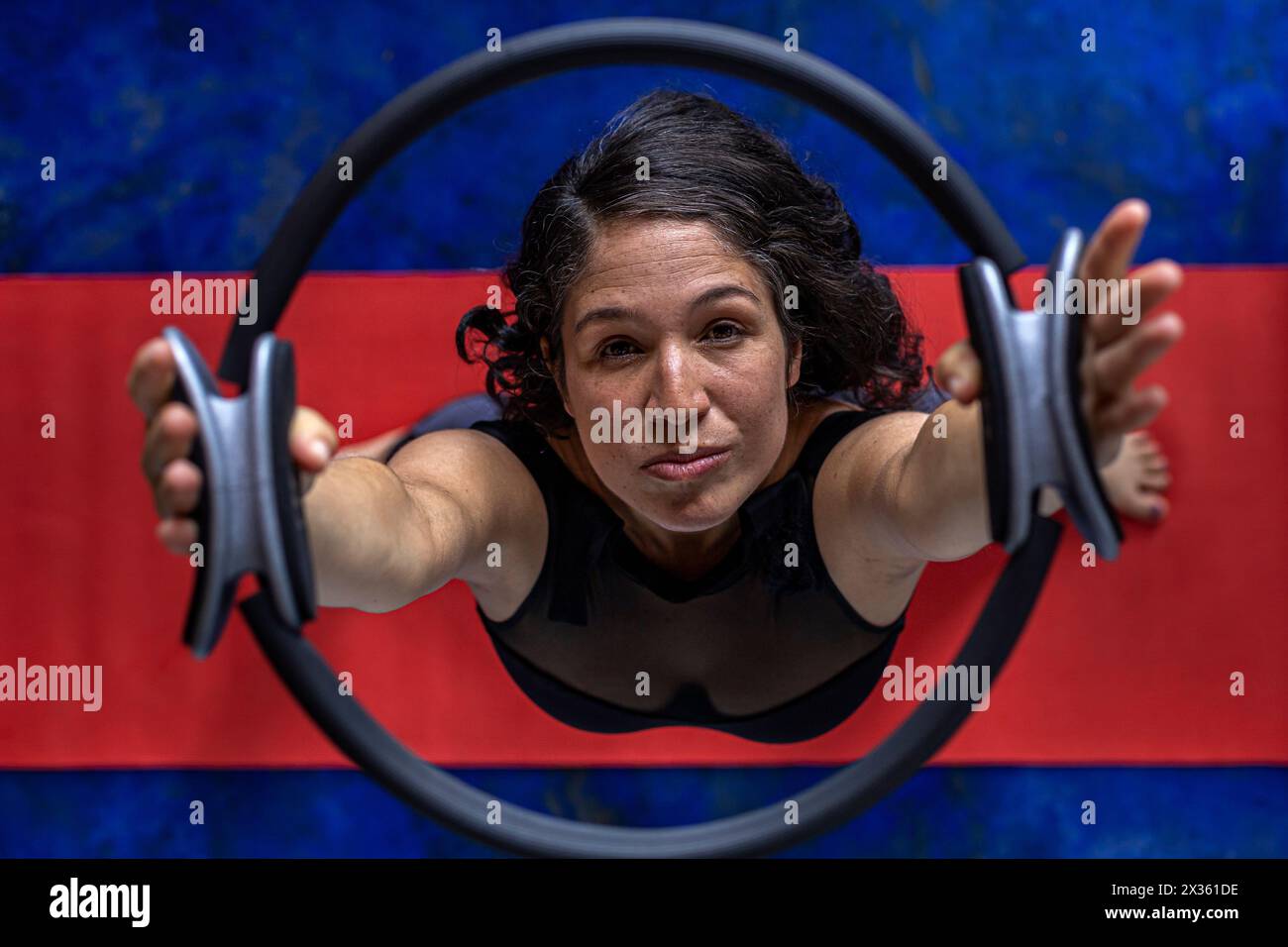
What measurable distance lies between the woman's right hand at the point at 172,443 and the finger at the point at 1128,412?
292 mm

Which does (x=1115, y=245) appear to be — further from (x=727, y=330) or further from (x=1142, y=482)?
(x=1142, y=482)

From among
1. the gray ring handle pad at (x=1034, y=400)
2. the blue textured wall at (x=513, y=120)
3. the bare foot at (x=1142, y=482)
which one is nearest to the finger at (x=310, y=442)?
the gray ring handle pad at (x=1034, y=400)

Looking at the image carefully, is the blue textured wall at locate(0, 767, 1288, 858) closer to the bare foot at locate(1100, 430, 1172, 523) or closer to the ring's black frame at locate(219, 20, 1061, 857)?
the bare foot at locate(1100, 430, 1172, 523)

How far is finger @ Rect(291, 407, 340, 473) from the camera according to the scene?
15.8 inches

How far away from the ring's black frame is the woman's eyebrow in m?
0.11

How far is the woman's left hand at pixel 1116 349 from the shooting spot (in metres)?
0.36

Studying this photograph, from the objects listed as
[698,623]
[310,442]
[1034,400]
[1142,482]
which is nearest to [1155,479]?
[1142,482]

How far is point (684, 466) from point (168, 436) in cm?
25

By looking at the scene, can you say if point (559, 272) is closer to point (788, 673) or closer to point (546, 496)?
point (546, 496)

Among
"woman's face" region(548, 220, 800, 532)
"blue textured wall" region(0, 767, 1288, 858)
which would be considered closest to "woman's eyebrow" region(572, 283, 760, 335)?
"woman's face" region(548, 220, 800, 532)

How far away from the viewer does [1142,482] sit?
86 centimetres

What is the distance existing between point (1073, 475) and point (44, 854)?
957 mm

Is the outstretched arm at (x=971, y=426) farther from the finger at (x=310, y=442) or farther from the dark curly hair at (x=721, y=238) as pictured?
the finger at (x=310, y=442)

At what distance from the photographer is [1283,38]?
0.90 metres
